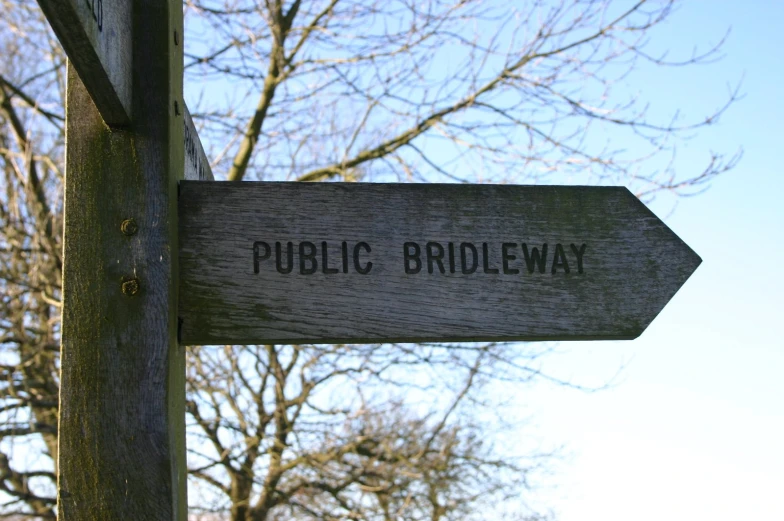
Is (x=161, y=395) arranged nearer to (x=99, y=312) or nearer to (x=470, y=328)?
(x=99, y=312)

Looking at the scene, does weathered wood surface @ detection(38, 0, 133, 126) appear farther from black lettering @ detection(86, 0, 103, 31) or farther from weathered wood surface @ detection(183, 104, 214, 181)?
weathered wood surface @ detection(183, 104, 214, 181)

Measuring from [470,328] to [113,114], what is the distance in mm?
700

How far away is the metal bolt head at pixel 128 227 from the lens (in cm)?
137

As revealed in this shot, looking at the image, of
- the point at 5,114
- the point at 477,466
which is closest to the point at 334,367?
the point at 477,466

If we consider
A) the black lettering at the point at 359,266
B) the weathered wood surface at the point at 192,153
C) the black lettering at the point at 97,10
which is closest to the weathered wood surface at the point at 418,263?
the black lettering at the point at 359,266

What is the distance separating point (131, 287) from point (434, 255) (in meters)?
0.52

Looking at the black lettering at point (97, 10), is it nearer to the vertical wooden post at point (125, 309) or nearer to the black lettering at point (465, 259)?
the vertical wooden post at point (125, 309)

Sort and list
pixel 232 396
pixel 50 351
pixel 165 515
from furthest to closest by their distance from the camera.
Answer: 1. pixel 232 396
2. pixel 50 351
3. pixel 165 515

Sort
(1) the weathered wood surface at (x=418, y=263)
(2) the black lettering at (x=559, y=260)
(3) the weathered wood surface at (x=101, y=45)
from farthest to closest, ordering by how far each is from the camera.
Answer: (2) the black lettering at (x=559, y=260)
(1) the weathered wood surface at (x=418, y=263)
(3) the weathered wood surface at (x=101, y=45)

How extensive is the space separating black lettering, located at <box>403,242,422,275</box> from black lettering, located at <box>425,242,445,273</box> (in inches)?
0.7

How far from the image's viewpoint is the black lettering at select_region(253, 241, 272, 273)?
144cm

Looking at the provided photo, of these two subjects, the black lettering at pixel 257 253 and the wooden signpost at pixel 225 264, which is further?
the black lettering at pixel 257 253

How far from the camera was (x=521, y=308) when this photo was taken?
1499 millimetres

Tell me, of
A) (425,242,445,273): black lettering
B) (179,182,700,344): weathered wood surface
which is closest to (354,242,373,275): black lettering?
(179,182,700,344): weathered wood surface
